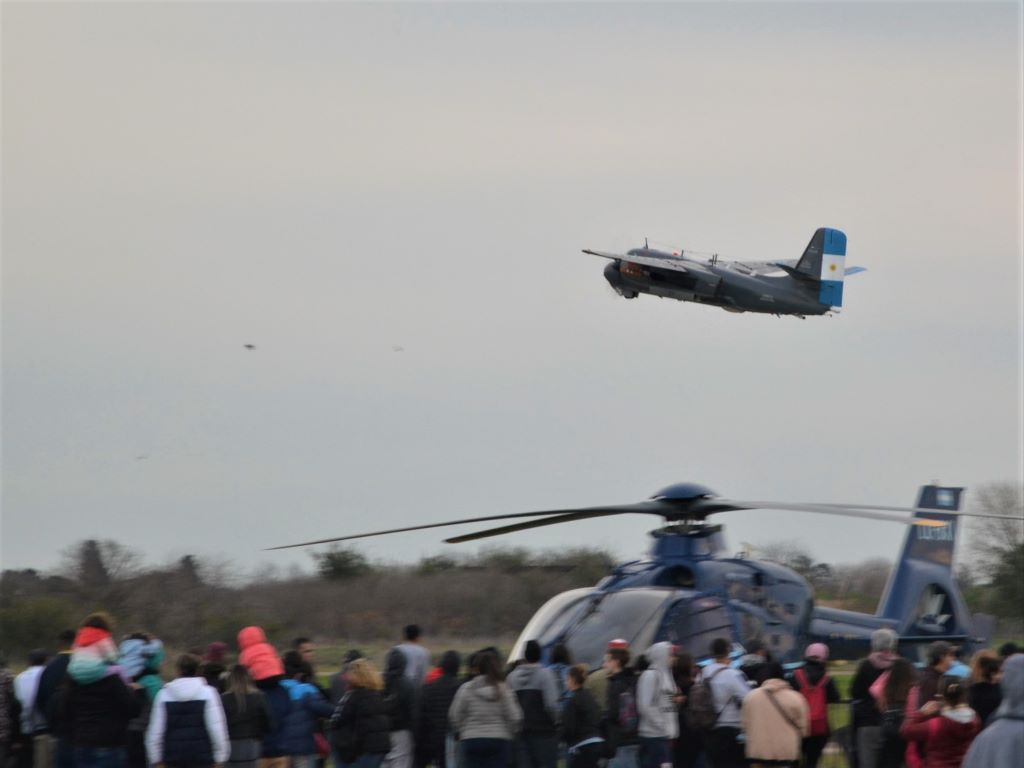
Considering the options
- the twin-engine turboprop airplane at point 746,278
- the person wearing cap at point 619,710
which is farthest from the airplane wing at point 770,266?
the person wearing cap at point 619,710

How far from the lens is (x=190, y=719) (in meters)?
9.37

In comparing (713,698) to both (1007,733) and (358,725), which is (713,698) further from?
(1007,733)

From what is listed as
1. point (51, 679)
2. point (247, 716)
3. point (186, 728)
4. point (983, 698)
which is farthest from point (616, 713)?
point (51, 679)

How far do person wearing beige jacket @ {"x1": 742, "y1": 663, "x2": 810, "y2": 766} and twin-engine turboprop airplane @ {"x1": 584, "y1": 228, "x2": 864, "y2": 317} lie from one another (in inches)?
595

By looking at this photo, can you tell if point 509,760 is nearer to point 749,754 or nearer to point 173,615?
point 749,754

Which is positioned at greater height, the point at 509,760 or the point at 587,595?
the point at 587,595

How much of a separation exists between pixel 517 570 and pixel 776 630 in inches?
397

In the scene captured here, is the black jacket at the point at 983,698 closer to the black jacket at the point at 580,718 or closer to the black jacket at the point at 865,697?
the black jacket at the point at 865,697

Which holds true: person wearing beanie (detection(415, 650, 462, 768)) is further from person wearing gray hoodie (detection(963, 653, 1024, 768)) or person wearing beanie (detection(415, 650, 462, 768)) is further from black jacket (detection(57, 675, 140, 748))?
person wearing gray hoodie (detection(963, 653, 1024, 768))

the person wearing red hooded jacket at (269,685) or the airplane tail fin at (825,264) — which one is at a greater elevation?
the airplane tail fin at (825,264)

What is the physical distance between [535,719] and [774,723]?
68.7 inches

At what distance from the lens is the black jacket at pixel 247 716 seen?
9.95m

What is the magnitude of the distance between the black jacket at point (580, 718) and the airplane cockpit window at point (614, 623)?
171 cm

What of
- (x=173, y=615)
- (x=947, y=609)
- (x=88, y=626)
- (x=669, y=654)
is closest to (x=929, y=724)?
(x=669, y=654)
